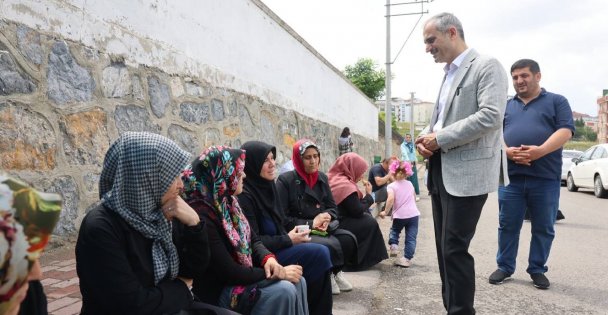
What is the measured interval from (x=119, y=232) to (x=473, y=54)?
2317 millimetres

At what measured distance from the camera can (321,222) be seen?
3.86m

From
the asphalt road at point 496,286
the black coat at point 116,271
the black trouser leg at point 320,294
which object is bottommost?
the asphalt road at point 496,286

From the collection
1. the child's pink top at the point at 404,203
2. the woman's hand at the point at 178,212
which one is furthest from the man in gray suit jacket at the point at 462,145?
the child's pink top at the point at 404,203

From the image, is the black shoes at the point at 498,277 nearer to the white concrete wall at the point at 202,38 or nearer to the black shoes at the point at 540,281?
the black shoes at the point at 540,281

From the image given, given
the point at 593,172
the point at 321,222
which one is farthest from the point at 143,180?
the point at 593,172

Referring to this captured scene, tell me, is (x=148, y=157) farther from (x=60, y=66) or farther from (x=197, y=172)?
(x=60, y=66)

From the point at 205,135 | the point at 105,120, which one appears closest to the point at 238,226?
the point at 105,120

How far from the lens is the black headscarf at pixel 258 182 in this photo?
10.9 ft

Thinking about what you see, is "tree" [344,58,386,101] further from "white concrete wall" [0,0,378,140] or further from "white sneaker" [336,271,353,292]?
"white sneaker" [336,271,353,292]

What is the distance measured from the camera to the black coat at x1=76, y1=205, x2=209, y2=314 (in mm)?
1938

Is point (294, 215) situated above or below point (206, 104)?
below

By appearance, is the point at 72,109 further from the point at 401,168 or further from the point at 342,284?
the point at 401,168

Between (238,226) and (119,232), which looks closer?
(119,232)

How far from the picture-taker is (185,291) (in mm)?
2242
